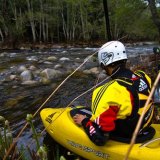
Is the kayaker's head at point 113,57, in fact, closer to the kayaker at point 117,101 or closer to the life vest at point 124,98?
the kayaker at point 117,101

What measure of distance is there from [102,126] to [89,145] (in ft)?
1.57

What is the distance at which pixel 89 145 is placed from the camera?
142 inches

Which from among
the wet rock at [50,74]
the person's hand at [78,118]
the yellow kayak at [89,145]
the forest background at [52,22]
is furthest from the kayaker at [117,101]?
the forest background at [52,22]

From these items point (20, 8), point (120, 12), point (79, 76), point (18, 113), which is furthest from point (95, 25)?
point (18, 113)

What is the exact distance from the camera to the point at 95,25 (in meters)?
38.2

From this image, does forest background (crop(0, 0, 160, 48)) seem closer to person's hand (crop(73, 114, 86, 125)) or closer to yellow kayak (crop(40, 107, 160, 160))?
yellow kayak (crop(40, 107, 160, 160))

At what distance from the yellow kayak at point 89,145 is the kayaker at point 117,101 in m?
0.12

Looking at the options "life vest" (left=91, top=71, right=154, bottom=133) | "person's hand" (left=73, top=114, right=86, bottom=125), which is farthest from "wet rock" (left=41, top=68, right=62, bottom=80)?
"life vest" (left=91, top=71, right=154, bottom=133)

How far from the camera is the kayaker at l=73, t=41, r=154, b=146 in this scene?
10.2 feet

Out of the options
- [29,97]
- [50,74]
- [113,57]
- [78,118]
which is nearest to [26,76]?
[50,74]

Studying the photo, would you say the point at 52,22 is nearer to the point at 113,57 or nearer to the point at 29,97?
the point at 29,97

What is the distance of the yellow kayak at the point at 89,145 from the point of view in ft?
10.5

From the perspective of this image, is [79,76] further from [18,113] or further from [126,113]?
[126,113]

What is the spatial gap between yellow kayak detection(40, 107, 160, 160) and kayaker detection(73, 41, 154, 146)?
0.12 meters
